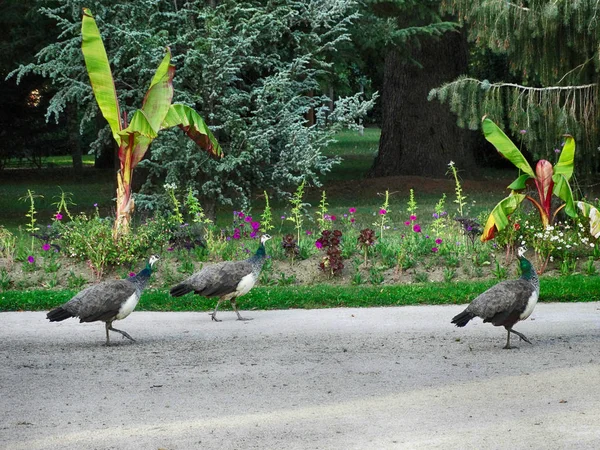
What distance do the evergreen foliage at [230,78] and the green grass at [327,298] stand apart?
5.29 metres

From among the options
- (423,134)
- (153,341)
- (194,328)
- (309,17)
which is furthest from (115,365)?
(423,134)

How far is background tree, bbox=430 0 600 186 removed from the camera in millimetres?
13469

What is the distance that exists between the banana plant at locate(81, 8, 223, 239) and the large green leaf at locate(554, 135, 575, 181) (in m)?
4.98

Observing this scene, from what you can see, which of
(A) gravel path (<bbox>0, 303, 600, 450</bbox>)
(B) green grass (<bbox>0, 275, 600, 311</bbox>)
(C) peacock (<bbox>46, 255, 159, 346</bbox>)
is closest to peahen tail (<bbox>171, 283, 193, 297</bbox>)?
(A) gravel path (<bbox>0, 303, 600, 450</bbox>)

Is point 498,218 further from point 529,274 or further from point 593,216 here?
point 529,274

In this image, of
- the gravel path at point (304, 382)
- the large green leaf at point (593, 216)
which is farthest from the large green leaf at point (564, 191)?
the gravel path at point (304, 382)

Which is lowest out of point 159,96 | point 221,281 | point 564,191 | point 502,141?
point 221,281

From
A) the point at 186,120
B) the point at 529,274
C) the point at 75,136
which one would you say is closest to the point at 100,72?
the point at 186,120

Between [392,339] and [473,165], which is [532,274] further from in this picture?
[473,165]

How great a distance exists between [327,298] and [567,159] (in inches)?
157

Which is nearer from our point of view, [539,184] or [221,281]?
[221,281]

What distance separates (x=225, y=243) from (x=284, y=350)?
12.6ft

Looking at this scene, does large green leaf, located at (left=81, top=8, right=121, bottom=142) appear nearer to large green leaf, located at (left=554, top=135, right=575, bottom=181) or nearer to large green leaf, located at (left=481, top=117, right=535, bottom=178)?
large green leaf, located at (left=481, top=117, right=535, bottom=178)

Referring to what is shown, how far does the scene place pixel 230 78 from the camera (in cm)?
1659
